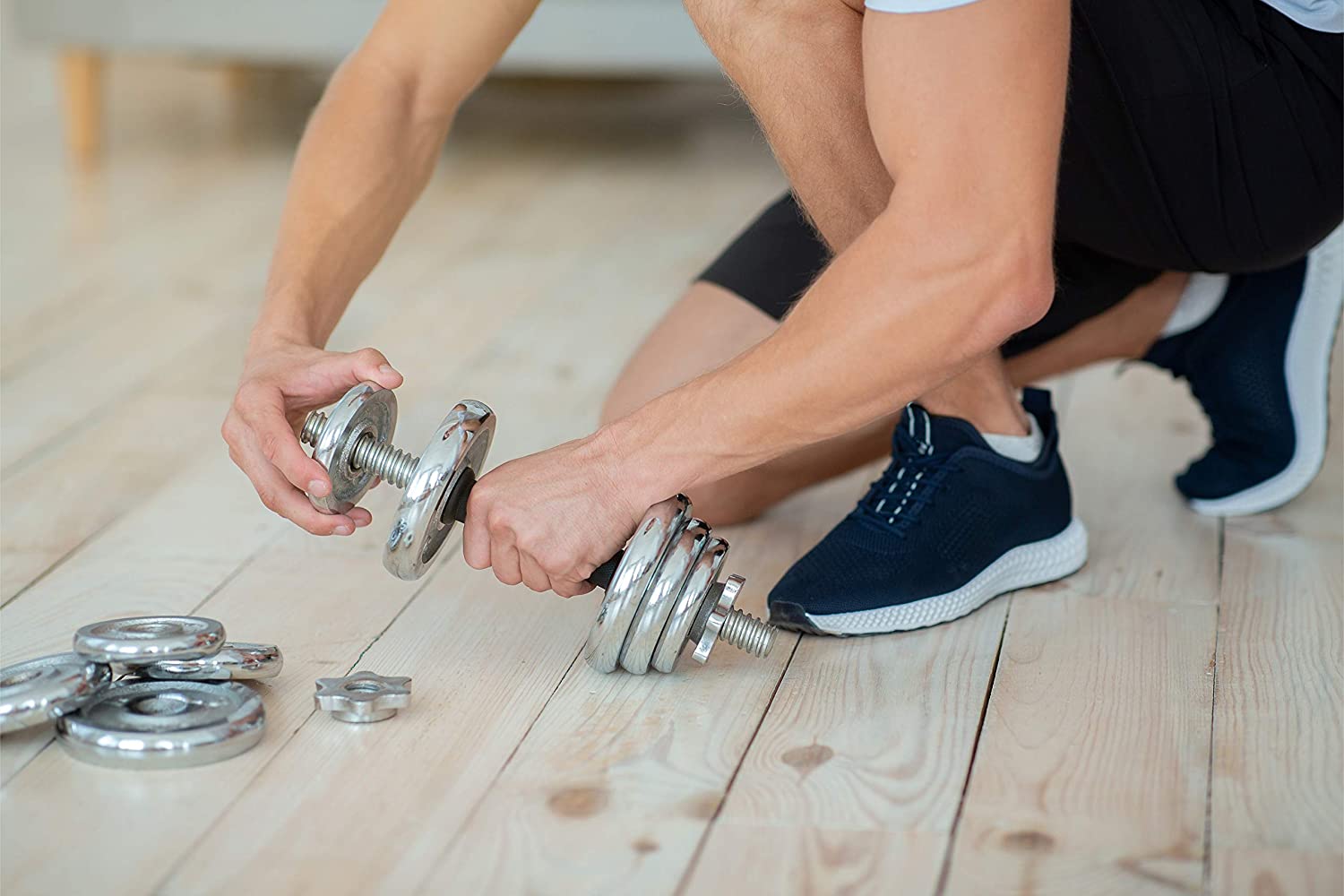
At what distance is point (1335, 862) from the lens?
33.8 inches

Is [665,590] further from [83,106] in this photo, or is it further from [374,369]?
[83,106]

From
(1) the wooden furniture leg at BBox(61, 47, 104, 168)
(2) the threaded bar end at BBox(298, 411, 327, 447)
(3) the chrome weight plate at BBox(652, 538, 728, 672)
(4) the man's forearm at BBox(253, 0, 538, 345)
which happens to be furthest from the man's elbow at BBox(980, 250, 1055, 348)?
(1) the wooden furniture leg at BBox(61, 47, 104, 168)

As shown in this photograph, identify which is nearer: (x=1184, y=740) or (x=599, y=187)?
(x=1184, y=740)

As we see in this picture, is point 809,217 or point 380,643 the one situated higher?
point 809,217

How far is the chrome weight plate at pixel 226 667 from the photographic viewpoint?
40.3 inches

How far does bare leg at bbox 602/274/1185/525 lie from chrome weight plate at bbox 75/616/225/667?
1.66 ft

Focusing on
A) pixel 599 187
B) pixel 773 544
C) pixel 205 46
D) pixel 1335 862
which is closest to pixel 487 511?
pixel 773 544

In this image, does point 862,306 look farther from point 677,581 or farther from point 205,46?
point 205,46

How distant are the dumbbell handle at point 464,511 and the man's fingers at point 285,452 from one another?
0.08m

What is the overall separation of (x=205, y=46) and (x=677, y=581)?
2.31 meters

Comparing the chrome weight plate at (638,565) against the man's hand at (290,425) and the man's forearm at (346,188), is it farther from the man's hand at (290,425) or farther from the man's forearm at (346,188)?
the man's forearm at (346,188)

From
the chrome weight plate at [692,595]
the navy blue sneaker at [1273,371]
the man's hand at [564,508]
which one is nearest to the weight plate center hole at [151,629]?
the man's hand at [564,508]

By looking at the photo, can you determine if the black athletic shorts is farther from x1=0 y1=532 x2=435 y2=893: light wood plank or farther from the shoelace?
x1=0 y1=532 x2=435 y2=893: light wood plank

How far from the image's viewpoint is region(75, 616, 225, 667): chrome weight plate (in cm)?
98
